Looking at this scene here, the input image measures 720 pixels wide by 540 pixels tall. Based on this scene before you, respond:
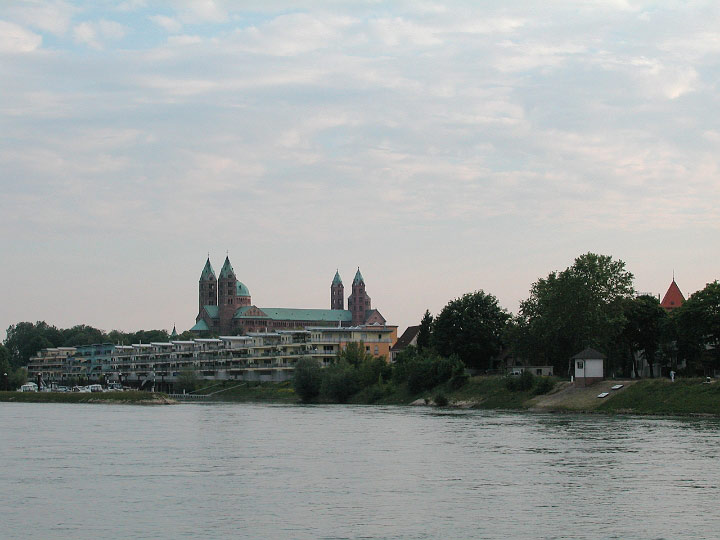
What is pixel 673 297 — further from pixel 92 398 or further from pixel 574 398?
pixel 92 398

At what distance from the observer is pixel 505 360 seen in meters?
156

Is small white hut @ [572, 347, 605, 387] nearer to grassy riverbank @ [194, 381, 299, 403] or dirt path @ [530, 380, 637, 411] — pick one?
dirt path @ [530, 380, 637, 411]

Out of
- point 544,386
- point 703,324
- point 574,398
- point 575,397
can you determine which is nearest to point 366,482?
point 574,398

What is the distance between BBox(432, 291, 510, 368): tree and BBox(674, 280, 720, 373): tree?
3485 centimetres

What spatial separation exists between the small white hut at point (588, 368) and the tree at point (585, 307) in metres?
10.8

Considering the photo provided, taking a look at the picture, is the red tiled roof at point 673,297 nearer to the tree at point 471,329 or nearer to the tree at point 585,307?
the tree at point 471,329

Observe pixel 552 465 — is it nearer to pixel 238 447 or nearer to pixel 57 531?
pixel 238 447

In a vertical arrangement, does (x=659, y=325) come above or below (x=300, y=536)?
above

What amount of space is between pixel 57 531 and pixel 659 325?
99.7 m

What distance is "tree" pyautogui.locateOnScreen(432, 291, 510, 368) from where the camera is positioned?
140m

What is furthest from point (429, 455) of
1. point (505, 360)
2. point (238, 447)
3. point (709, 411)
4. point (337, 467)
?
point (505, 360)

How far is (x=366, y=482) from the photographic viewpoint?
41781 millimetres

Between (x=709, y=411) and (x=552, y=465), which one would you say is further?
(x=709, y=411)

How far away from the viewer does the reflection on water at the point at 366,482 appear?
102 ft
